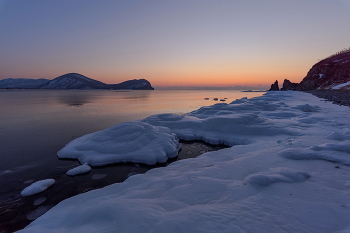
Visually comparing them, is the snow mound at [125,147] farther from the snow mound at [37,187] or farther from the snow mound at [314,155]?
the snow mound at [314,155]

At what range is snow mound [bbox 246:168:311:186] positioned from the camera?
3.91 meters

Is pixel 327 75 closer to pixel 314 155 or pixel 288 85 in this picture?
pixel 288 85

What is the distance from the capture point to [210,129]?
10.9 meters

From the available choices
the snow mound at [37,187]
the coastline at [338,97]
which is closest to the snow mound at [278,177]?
the snow mound at [37,187]

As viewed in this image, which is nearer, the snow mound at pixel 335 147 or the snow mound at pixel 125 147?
the snow mound at pixel 335 147

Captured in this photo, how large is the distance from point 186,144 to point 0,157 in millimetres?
8846

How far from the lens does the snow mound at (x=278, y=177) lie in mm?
3906

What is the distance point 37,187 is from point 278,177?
7.04m

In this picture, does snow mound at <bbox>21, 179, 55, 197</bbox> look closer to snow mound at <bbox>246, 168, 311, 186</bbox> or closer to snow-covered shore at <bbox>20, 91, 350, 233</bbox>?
snow-covered shore at <bbox>20, 91, 350, 233</bbox>

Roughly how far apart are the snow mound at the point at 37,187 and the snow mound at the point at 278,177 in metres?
6.15

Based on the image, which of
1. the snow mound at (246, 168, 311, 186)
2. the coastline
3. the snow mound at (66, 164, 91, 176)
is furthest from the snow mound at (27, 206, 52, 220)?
the coastline

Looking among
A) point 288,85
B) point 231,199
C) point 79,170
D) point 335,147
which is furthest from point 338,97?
point 288,85

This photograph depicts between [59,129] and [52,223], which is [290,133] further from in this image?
[59,129]

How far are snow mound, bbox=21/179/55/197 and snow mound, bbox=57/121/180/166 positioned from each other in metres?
1.51
